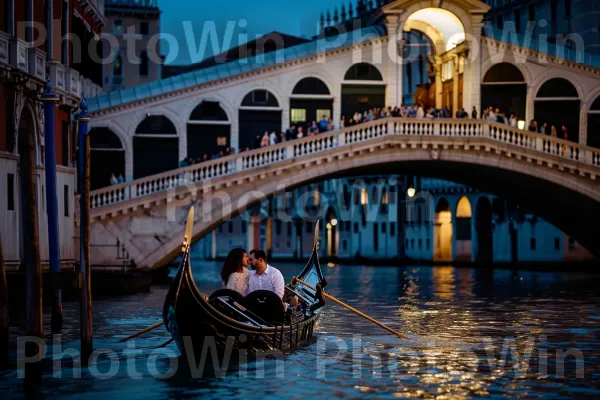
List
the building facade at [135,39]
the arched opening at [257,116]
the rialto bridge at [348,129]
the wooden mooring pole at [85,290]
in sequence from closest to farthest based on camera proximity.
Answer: the wooden mooring pole at [85,290]
the rialto bridge at [348,129]
the arched opening at [257,116]
the building facade at [135,39]

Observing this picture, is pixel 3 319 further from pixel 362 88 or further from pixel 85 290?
pixel 362 88

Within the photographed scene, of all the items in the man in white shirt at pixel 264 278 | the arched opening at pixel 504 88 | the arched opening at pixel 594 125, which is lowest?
the man in white shirt at pixel 264 278

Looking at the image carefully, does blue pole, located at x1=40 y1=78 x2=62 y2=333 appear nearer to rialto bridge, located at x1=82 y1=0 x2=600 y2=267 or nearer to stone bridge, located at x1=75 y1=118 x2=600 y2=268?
stone bridge, located at x1=75 y1=118 x2=600 y2=268

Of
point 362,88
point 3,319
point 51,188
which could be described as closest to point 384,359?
point 3,319

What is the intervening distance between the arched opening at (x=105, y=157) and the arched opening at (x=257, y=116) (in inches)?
124

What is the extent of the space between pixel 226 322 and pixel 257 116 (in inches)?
750

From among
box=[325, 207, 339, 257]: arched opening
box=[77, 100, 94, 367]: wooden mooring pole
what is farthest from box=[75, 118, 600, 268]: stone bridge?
box=[325, 207, 339, 257]: arched opening

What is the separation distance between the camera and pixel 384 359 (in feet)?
43.1

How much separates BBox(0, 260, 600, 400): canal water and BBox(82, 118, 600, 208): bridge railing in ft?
15.4

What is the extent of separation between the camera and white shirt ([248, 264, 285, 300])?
13461 mm

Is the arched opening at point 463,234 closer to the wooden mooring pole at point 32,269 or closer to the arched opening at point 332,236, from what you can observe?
the arched opening at point 332,236

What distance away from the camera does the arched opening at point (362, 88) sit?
3123cm

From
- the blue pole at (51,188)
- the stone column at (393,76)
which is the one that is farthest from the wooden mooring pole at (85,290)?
the stone column at (393,76)

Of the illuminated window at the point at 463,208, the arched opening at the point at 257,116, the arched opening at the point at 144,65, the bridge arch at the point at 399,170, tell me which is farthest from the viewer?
the arched opening at the point at 144,65
